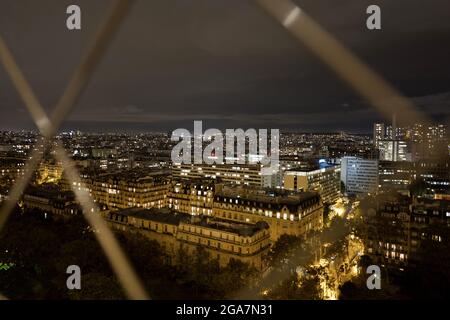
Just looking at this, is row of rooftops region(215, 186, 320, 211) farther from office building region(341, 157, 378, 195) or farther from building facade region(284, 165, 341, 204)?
office building region(341, 157, 378, 195)

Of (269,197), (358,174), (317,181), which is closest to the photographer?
(269,197)

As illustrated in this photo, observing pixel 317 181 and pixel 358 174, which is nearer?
pixel 317 181

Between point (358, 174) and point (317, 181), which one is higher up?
point (317, 181)

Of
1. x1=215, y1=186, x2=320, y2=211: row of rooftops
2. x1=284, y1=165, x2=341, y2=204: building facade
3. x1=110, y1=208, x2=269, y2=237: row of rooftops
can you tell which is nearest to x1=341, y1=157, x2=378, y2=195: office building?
x1=284, y1=165, x2=341, y2=204: building facade

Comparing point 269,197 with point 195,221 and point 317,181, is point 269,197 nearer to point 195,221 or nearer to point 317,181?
point 195,221

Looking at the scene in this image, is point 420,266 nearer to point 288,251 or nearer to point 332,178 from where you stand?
point 288,251

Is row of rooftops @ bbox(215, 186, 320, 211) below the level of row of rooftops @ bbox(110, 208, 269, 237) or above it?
above

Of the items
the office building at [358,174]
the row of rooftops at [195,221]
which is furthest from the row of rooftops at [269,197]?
the office building at [358,174]

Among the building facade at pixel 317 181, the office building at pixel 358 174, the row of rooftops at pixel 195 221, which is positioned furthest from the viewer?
the office building at pixel 358 174

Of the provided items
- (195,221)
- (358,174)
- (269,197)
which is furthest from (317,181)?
(195,221)

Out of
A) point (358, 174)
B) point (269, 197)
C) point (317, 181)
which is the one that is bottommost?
point (358, 174)

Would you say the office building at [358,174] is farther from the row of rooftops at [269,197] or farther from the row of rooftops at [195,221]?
the row of rooftops at [195,221]

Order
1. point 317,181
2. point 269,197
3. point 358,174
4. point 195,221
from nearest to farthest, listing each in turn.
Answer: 1. point 195,221
2. point 269,197
3. point 317,181
4. point 358,174
